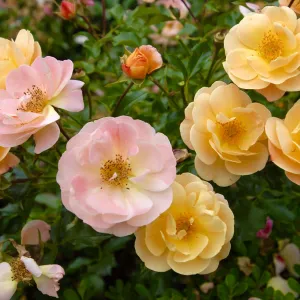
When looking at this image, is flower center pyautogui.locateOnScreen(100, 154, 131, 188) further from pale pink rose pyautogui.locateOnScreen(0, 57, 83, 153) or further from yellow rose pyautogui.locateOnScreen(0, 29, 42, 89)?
yellow rose pyautogui.locateOnScreen(0, 29, 42, 89)

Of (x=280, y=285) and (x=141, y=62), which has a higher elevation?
(x=141, y=62)

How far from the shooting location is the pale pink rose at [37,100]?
723 millimetres

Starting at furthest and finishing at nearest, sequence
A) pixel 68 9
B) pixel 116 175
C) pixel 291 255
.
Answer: pixel 291 255 → pixel 68 9 → pixel 116 175

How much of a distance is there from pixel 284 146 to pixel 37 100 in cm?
36

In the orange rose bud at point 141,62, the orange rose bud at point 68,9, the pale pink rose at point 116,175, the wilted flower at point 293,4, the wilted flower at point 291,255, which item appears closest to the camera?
the pale pink rose at point 116,175

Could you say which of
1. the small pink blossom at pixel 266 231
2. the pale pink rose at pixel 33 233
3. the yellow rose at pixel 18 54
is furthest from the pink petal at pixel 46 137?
the small pink blossom at pixel 266 231

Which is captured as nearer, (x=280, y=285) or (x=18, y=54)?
(x=18, y=54)

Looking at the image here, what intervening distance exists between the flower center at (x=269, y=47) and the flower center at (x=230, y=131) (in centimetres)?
12

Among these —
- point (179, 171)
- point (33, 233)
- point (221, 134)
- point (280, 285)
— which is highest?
point (221, 134)

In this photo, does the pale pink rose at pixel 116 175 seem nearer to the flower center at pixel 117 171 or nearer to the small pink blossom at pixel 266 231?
the flower center at pixel 117 171

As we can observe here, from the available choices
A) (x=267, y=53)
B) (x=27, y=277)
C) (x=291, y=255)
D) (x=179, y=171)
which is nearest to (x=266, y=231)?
(x=291, y=255)

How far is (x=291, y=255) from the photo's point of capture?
1.22 m

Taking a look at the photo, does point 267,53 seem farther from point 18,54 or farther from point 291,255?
point 291,255

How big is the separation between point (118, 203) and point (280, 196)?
1.73 feet
